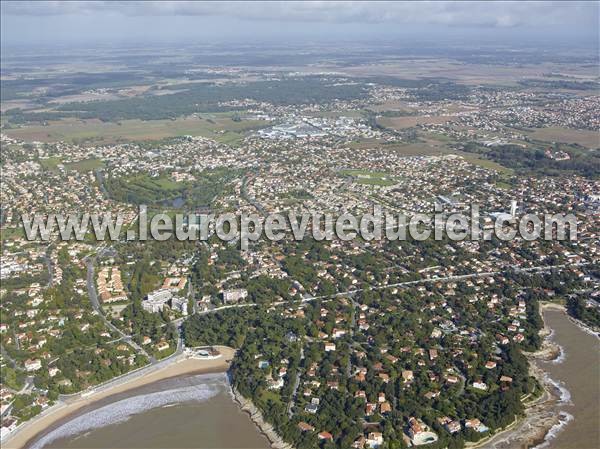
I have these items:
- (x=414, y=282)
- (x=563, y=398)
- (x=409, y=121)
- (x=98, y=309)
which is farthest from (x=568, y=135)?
(x=98, y=309)

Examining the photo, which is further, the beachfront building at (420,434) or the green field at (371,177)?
the green field at (371,177)

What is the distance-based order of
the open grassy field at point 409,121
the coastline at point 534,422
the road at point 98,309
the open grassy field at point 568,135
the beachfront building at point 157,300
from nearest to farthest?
the coastline at point 534,422 < the road at point 98,309 < the beachfront building at point 157,300 < the open grassy field at point 568,135 < the open grassy field at point 409,121

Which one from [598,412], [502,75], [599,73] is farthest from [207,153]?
[599,73]

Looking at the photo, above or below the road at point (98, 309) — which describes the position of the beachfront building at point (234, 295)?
above

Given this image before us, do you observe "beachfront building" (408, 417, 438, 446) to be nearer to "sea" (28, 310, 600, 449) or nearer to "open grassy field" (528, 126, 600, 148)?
"sea" (28, 310, 600, 449)

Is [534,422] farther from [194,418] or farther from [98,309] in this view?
[98,309]

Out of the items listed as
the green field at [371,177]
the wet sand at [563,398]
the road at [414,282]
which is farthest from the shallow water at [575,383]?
the green field at [371,177]

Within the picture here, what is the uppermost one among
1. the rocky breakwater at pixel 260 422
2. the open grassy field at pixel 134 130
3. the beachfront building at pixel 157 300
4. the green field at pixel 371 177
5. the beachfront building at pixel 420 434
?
the open grassy field at pixel 134 130

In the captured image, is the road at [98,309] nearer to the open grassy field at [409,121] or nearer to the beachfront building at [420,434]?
the beachfront building at [420,434]
